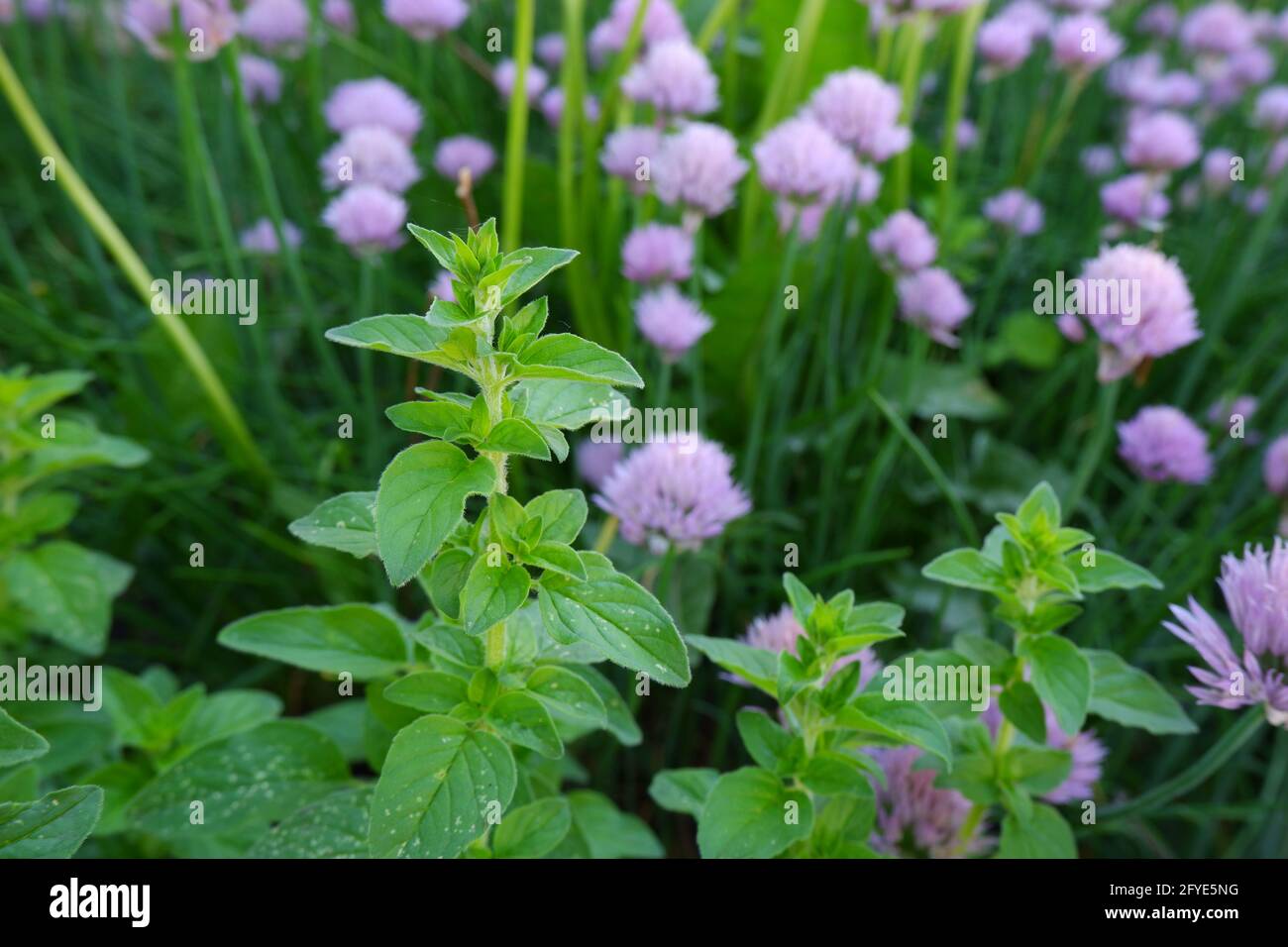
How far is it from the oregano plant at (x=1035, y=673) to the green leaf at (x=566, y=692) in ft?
0.74

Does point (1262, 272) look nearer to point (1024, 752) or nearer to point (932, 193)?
point (932, 193)

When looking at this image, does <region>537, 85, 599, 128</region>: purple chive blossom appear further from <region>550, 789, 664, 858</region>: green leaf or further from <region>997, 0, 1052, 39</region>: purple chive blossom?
<region>550, 789, 664, 858</region>: green leaf

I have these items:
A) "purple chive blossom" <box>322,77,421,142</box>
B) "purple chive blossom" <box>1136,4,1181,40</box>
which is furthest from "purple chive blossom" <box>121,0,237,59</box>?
"purple chive blossom" <box>1136,4,1181,40</box>

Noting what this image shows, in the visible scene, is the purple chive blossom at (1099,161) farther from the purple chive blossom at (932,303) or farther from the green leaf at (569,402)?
the green leaf at (569,402)

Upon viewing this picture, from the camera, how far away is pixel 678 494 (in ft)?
2.99

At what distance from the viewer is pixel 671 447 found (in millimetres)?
917

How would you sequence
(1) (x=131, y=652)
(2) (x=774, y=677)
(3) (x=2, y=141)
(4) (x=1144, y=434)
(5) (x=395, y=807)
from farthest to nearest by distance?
(3) (x=2, y=141) < (1) (x=131, y=652) < (4) (x=1144, y=434) < (2) (x=774, y=677) < (5) (x=395, y=807)

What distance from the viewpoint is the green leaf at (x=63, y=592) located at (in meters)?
0.92

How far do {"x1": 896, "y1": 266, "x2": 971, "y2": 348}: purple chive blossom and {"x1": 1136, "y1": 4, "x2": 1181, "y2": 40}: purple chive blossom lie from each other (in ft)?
3.74

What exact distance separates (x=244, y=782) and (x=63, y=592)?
0.32 metres

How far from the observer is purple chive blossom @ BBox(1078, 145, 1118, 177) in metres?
1.67

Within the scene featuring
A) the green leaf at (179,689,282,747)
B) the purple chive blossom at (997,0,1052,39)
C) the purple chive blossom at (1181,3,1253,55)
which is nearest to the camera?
the green leaf at (179,689,282,747)
